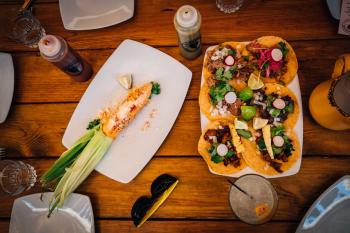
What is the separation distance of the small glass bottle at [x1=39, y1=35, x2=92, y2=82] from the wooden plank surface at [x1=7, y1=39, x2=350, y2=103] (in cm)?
6

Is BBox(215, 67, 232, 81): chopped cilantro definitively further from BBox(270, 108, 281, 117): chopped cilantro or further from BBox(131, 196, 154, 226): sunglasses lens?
BBox(131, 196, 154, 226): sunglasses lens

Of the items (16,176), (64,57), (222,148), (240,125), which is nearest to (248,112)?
(240,125)

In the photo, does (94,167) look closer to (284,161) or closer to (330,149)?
(284,161)

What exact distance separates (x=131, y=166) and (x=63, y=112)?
1.33 feet

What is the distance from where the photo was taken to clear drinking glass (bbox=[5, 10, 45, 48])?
4.76ft

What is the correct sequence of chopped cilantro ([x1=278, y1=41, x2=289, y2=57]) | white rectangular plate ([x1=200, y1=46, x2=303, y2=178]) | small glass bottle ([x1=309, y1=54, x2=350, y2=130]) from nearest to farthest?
small glass bottle ([x1=309, y1=54, x2=350, y2=130]) < white rectangular plate ([x1=200, y1=46, x2=303, y2=178]) < chopped cilantro ([x1=278, y1=41, x2=289, y2=57])

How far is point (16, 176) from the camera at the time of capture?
1332 millimetres

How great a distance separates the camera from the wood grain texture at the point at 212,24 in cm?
134

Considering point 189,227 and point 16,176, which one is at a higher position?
point 16,176

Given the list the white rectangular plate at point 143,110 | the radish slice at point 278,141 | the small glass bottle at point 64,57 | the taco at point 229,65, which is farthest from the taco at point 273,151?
the small glass bottle at point 64,57

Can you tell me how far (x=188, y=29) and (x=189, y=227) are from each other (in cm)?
75

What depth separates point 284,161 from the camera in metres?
1.19

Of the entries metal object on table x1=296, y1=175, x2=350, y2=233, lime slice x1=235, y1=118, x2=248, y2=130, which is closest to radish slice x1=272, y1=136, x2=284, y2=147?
lime slice x1=235, y1=118, x2=248, y2=130

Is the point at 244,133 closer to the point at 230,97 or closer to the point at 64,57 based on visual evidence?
the point at 230,97
